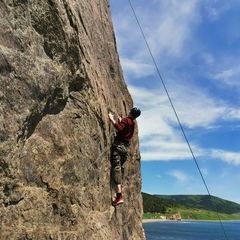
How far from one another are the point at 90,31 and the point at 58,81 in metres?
Answer: 3.08

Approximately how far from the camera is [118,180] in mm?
9953

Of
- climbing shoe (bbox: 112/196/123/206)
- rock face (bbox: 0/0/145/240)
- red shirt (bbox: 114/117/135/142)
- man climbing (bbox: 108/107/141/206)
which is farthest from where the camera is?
red shirt (bbox: 114/117/135/142)

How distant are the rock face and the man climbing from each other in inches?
11.4

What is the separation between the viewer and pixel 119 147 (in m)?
10.2

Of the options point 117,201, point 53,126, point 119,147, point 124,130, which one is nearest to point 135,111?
point 124,130

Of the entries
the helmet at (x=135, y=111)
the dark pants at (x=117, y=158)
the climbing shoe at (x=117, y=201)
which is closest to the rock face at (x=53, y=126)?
the climbing shoe at (x=117, y=201)

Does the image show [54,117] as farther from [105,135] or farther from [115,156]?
[115,156]

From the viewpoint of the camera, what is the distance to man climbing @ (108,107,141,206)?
32.7ft

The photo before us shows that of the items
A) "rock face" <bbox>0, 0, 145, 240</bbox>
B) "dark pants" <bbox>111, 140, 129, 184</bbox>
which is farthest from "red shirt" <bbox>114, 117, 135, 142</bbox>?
"rock face" <bbox>0, 0, 145, 240</bbox>

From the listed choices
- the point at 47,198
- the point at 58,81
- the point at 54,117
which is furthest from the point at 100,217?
the point at 58,81

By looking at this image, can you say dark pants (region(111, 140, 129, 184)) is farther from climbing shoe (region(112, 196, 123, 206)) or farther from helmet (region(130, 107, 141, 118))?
helmet (region(130, 107, 141, 118))

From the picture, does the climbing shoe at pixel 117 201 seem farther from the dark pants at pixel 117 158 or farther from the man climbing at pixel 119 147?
the dark pants at pixel 117 158

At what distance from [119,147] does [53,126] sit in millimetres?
3396

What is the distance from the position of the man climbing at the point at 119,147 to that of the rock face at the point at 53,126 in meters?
0.29
